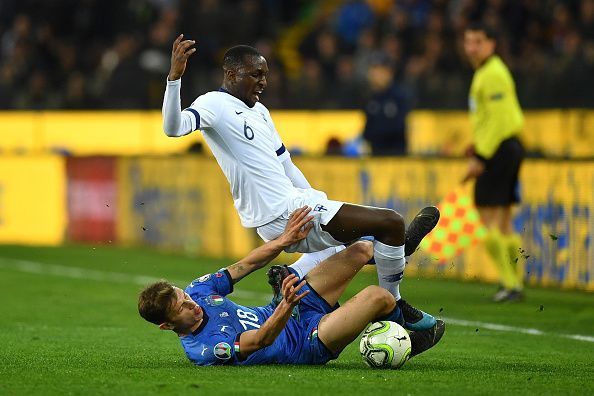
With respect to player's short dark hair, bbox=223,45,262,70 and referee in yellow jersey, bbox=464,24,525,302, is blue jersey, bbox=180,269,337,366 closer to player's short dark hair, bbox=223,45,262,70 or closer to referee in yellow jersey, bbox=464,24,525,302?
player's short dark hair, bbox=223,45,262,70

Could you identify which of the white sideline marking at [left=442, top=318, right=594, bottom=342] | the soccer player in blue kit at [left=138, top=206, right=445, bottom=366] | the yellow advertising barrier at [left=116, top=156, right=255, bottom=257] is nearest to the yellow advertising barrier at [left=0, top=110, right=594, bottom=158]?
the yellow advertising barrier at [left=116, top=156, right=255, bottom=257]

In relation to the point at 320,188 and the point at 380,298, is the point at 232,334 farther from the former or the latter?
the point at 320,188

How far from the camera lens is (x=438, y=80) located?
18.6 meters

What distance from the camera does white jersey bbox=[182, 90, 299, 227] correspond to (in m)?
8.66

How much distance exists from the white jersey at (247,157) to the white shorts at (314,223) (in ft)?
0.15

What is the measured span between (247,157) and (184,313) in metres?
1.17

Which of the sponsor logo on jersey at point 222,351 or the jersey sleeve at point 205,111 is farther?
the jersey sleeve at point 205,111

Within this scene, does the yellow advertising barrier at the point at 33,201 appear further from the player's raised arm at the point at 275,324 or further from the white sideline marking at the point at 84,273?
the player's raised arm at the point at 275,324

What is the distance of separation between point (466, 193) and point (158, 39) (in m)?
8.66

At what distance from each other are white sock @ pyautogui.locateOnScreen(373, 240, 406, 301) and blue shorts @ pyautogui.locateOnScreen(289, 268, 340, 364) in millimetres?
367

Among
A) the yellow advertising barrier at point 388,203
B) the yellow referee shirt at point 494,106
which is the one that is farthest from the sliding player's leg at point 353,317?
the yellow referee shirt at point 494,106

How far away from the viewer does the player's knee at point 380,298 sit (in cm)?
818

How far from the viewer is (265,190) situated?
875cm

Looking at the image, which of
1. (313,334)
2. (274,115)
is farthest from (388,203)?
(313,334)
